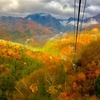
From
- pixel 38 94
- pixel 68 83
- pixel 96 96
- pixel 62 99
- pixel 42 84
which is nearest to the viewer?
pixel 96 96

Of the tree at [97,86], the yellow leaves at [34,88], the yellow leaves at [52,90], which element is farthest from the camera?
the yellow leaves at [34,88]

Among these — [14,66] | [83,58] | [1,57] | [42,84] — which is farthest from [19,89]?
[1,57]

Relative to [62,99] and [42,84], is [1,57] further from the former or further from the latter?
[62,99]

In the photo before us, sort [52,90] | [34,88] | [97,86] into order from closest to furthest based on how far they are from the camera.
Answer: [97,86] → [52,90] → [34,88]

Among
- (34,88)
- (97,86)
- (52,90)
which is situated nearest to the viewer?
(97,86)

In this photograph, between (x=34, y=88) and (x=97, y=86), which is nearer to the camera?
(x=97, y=86)

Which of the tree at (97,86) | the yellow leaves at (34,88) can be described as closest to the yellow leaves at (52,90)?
the yellow leaves at (34,88)

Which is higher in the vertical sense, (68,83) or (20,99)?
(68,83)

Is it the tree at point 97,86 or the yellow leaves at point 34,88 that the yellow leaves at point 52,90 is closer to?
the yellow leaves at point 34,88

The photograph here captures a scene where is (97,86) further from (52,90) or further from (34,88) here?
(34,88)

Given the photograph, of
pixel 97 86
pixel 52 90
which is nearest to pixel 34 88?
pixel 52 90

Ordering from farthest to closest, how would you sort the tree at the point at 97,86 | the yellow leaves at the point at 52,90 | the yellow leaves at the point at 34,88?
the yellow leaves at the point at 34,88
the yellow leaves at the point at 52,90
the tree at the point at 97,86
